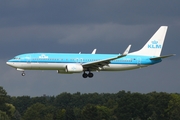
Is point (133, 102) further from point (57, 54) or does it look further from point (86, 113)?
point (57, 54)

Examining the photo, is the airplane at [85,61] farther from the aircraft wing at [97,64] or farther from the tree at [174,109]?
the tree at [174,109]

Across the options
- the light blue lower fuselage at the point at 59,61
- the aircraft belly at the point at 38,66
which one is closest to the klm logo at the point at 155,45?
the light blue lower fuselage at the point at 59,61

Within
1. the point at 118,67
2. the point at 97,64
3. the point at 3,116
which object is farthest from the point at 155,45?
the point at 3,116

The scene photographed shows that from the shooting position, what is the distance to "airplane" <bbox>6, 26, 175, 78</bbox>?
11038 cm

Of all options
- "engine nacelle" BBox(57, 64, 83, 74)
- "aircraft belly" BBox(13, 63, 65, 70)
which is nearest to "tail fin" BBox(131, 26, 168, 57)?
"engine nacelle" BBox(57, 64, 83, 74)

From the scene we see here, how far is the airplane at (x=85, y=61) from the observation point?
110m

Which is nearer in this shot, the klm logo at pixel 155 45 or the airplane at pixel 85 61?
the airplane at pixel 85 61

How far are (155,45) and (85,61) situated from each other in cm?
1519

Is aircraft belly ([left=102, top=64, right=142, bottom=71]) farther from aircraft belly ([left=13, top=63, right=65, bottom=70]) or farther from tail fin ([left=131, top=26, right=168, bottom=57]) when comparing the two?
aircraft belly ([left=13, top=63, right=65, bottom=70])

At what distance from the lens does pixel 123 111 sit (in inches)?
7338

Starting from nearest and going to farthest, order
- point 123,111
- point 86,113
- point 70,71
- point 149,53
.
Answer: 1. point 70,71
2. point 149,53
3. point 86,113
4. point 123,111

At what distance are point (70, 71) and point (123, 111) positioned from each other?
7673cm

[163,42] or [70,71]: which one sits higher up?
[163,42]

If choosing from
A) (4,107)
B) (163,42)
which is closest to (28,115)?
(4,107)
